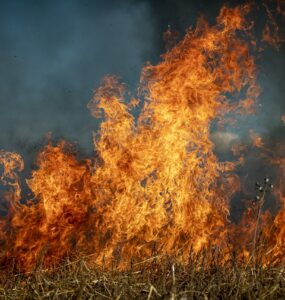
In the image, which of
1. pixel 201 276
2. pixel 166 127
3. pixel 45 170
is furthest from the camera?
pixel 45 170

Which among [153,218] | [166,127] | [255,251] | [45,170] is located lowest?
[255,251]

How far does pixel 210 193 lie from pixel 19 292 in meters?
10.5

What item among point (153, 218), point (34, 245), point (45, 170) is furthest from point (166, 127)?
point (34, 245)

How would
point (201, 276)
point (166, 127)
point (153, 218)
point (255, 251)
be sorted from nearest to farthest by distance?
1. point (201, 276)
2. point (255, 251)
3. point (153, 218)
4. point (166, 127)

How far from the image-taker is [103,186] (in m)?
14.0

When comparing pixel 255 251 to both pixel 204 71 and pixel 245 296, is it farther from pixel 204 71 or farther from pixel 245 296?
pixel 204 71

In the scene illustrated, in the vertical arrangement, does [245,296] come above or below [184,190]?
below

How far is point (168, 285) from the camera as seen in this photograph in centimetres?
341

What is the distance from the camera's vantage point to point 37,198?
47.6 ft

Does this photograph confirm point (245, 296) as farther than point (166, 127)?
No

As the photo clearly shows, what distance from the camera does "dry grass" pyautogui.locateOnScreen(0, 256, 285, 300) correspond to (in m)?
2.97

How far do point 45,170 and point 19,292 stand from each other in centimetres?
1157

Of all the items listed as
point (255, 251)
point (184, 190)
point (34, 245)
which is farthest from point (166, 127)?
point (255, 251)

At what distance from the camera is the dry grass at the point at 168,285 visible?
297cm
